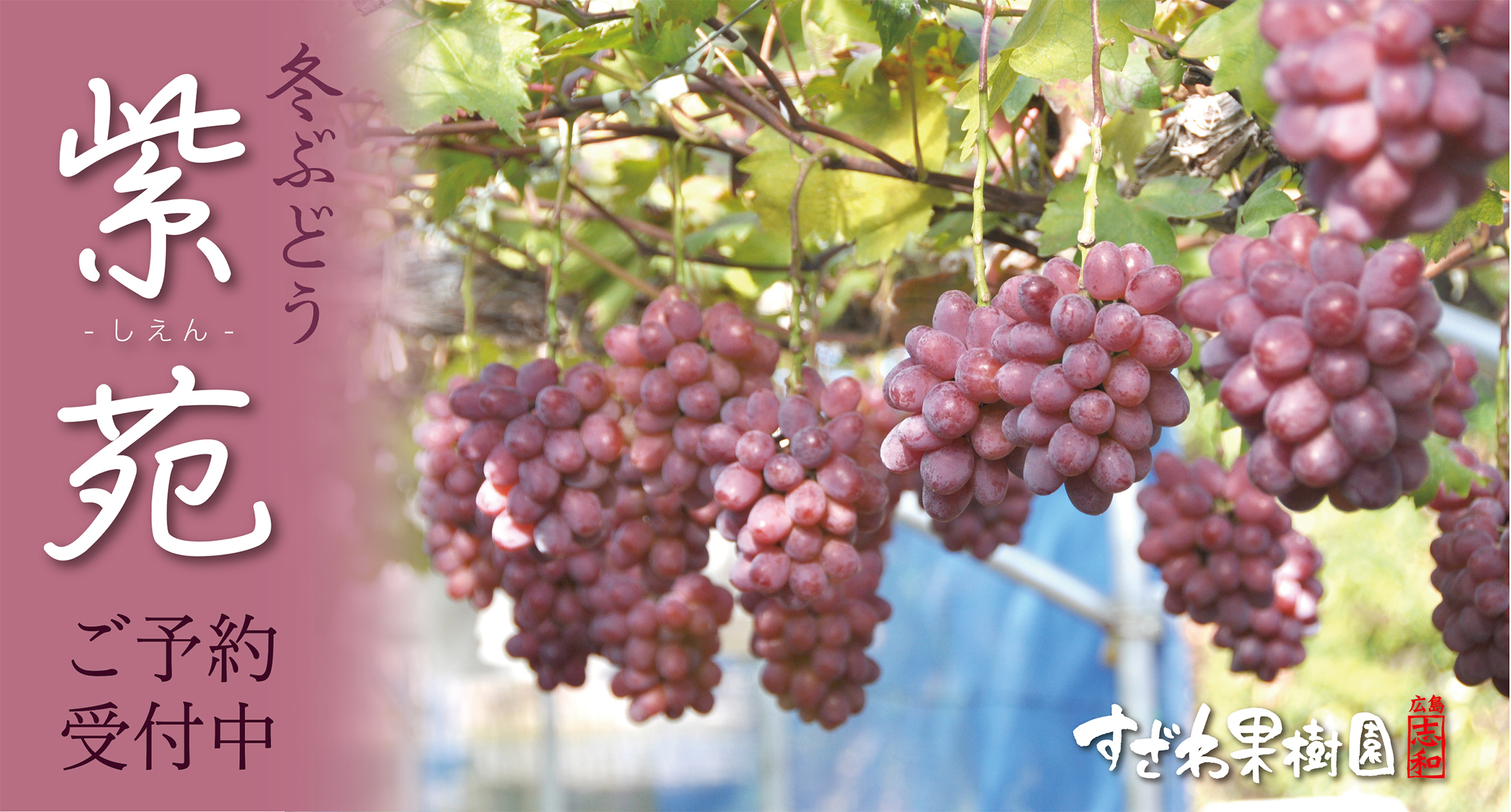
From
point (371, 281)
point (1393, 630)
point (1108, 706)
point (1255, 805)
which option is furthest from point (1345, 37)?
point (1393, 630)

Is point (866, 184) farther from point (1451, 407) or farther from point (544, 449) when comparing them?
point (1451, 407)

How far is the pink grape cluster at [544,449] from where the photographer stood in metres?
1.00

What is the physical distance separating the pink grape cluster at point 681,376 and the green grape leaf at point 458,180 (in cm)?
34

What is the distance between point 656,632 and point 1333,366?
0.78 m

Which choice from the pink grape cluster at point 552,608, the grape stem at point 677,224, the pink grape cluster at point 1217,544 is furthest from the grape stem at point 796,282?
the pink grape cluster at point 1217,544

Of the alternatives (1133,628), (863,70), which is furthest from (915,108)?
(1133,628)

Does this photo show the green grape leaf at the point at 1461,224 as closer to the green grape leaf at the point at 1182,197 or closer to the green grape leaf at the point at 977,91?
the green grape leaf at the point at 1182,197

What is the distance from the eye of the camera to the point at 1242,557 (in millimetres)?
1121

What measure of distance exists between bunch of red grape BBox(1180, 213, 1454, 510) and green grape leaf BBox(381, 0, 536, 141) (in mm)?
568

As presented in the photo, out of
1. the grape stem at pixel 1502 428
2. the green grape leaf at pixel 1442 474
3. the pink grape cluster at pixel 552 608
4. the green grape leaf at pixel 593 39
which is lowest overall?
the pink grape cluster at pixel 552 608

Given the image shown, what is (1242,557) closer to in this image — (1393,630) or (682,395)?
(682,395)

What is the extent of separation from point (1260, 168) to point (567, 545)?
0.65 meters

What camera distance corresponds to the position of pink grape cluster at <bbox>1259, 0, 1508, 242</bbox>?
1.30 feet

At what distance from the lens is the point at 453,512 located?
1.24 m
